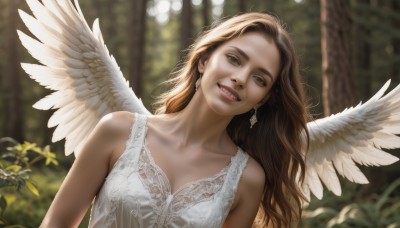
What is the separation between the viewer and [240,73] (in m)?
2.34

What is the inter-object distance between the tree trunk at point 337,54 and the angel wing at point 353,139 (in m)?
3.09

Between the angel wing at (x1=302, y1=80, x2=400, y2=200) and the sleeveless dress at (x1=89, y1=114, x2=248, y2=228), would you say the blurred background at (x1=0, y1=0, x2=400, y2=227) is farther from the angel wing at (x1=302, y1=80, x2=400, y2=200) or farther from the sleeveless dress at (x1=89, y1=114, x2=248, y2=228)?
the sleeveless dress at (x1=89, y1=114, x2=248, y2=228)

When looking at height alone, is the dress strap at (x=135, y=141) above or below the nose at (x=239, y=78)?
below

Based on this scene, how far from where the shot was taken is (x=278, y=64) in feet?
8.25

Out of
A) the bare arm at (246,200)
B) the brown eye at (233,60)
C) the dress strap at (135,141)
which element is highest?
the brown eye at (233,60)

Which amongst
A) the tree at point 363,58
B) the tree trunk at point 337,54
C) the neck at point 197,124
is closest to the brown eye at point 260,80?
the neck at point 197,124

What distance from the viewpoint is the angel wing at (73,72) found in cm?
312

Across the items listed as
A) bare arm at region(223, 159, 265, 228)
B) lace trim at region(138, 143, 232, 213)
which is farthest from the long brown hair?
lace trim at region(138, 143, 232, 213)

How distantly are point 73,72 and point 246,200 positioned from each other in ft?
4.49

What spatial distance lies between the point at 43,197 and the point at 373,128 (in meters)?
5.82

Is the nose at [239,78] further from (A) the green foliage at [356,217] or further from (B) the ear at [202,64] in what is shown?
(A) the green foliage at [356,217]

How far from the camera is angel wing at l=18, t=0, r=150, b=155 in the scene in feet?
10.2

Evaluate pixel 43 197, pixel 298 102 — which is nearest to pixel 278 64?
pixel 298 102

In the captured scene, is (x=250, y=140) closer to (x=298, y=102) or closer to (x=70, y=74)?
(x=298, y=102)
